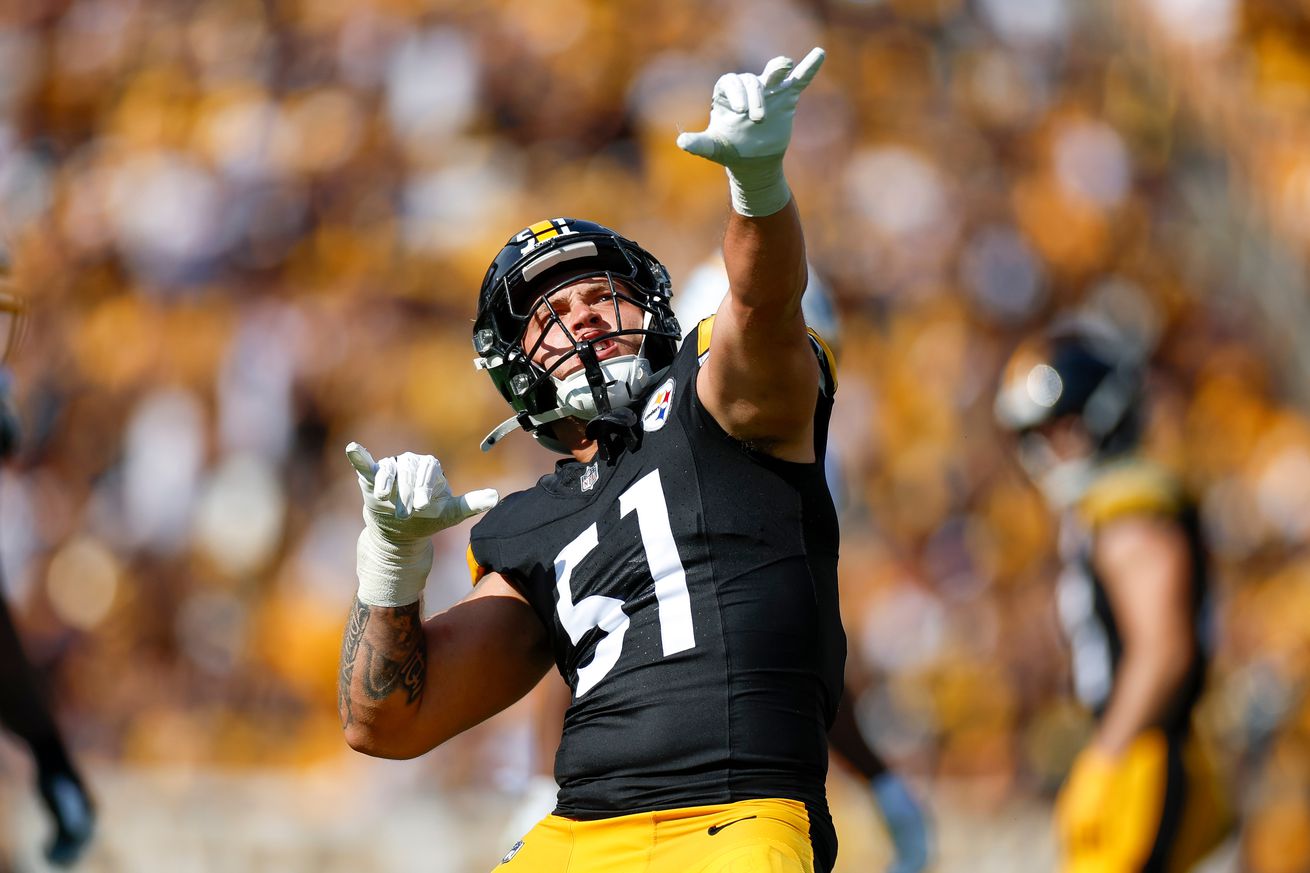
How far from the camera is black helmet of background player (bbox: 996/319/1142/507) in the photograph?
6.29 metres

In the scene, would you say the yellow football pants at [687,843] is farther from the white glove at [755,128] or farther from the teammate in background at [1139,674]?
the teammate in background at [1139,674]

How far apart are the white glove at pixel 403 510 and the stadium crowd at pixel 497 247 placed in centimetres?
485

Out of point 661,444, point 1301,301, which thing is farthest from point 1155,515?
point 1301,301

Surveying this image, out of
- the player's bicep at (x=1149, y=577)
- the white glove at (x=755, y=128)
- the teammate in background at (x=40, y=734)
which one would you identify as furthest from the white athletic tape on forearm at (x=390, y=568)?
the player's bicep at (x=1149, y=577)

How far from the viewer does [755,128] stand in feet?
7.50

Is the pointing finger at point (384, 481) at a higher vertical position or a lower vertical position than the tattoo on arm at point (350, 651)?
higher

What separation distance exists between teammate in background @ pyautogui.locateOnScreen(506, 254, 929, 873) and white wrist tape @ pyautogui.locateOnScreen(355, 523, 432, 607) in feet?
5.94

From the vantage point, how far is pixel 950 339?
881 centimetres

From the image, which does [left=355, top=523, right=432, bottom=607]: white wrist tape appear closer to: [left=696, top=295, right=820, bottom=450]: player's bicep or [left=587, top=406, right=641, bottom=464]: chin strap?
[left=587, top=406, right=641, bottom=464]: chin strap

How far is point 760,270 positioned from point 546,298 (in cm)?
79

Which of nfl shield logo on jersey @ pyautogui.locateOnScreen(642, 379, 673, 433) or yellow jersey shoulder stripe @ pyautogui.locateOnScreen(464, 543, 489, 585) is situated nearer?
nfl shield logo on jersey @ pyautogui.locateOnScreen(642, 379, 673, 433)

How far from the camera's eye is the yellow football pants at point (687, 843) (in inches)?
92.6

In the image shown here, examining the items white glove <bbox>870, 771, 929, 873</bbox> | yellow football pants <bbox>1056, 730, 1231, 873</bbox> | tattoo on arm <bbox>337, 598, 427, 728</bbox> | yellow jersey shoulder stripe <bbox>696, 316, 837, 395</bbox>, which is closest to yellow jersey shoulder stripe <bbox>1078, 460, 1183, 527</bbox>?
Answer: yellow football pants <bbox>1056, 730, 1231, 873</bbox>

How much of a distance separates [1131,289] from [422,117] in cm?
436
